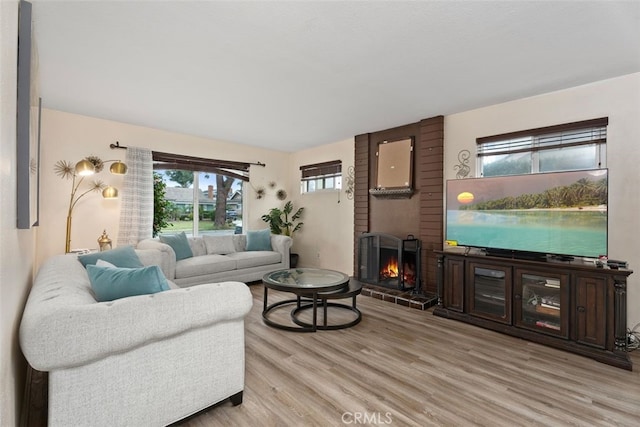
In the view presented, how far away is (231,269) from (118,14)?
3314 millimetres

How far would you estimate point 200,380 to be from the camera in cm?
163

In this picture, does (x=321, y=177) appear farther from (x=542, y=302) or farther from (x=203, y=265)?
(x=542, y=302)

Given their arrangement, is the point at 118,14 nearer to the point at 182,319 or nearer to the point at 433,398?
the point at 182,319

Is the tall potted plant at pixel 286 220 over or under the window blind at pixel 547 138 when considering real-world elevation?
under

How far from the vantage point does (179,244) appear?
14.2ft

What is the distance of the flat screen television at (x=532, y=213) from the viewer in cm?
256

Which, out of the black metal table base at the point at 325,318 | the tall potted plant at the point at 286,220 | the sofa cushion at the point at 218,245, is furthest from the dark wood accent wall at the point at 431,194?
the sofa cushion at the point at 218,245

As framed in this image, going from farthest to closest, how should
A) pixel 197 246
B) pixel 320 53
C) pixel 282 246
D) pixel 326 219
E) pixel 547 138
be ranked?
pixel 326 219 < pixel 282 246 < pixel 197 246 < pixel 547 138 < pixel 320 53

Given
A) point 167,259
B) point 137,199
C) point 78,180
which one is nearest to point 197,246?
point 167,259

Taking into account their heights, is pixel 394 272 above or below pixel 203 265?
below

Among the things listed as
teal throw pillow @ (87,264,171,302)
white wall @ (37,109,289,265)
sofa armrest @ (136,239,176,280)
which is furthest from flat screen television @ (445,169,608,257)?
white wall @ (37,109,289,265)

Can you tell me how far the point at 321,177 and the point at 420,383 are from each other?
13.9 feet

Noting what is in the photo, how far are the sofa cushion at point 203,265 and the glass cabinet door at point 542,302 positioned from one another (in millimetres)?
3647

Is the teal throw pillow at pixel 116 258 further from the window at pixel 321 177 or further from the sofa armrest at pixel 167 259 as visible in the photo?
the window at pixel 321 177
